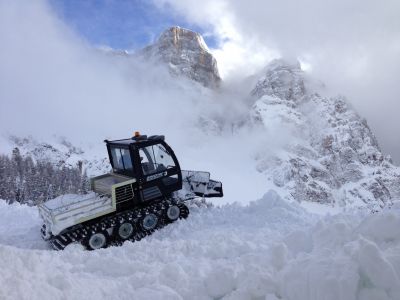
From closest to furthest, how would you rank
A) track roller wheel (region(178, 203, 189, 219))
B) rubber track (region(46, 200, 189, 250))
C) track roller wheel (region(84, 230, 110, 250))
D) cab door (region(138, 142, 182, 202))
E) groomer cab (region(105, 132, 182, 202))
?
rubber track (region(46, 200, 189, 250)), track roller wheel (region(84, 230, 110, 250)), groomer cab (region(105, 132, 182, 202)), cab door (region(138, 142, 182, 202)), track roller wheel (region(178, 203, 189, 219))

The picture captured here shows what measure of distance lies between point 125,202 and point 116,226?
2.51ft

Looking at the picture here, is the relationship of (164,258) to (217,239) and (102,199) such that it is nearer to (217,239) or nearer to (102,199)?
(217,239)

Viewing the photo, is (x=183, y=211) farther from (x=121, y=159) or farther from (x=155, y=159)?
(x=121, y=159)

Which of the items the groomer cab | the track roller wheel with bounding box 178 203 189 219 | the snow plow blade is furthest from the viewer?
the snow plow blade

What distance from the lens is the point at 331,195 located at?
188 m

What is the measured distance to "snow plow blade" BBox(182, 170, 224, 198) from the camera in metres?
12.6

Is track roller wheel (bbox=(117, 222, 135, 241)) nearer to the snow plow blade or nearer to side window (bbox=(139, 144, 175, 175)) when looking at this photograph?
side window (bbox=(139, 144, 175, 175))

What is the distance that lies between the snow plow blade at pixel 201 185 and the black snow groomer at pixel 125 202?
4 cm

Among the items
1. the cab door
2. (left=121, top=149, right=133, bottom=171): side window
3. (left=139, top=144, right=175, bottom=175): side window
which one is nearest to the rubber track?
the cab door

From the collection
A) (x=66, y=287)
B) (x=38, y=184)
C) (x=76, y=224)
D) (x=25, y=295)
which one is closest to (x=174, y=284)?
(x=66, y=287)

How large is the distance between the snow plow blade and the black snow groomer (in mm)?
37

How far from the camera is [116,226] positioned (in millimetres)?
10578

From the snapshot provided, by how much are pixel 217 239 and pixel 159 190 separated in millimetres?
3777

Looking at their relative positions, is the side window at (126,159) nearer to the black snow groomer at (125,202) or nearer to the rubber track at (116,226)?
the black snow groomer at (125,202)
